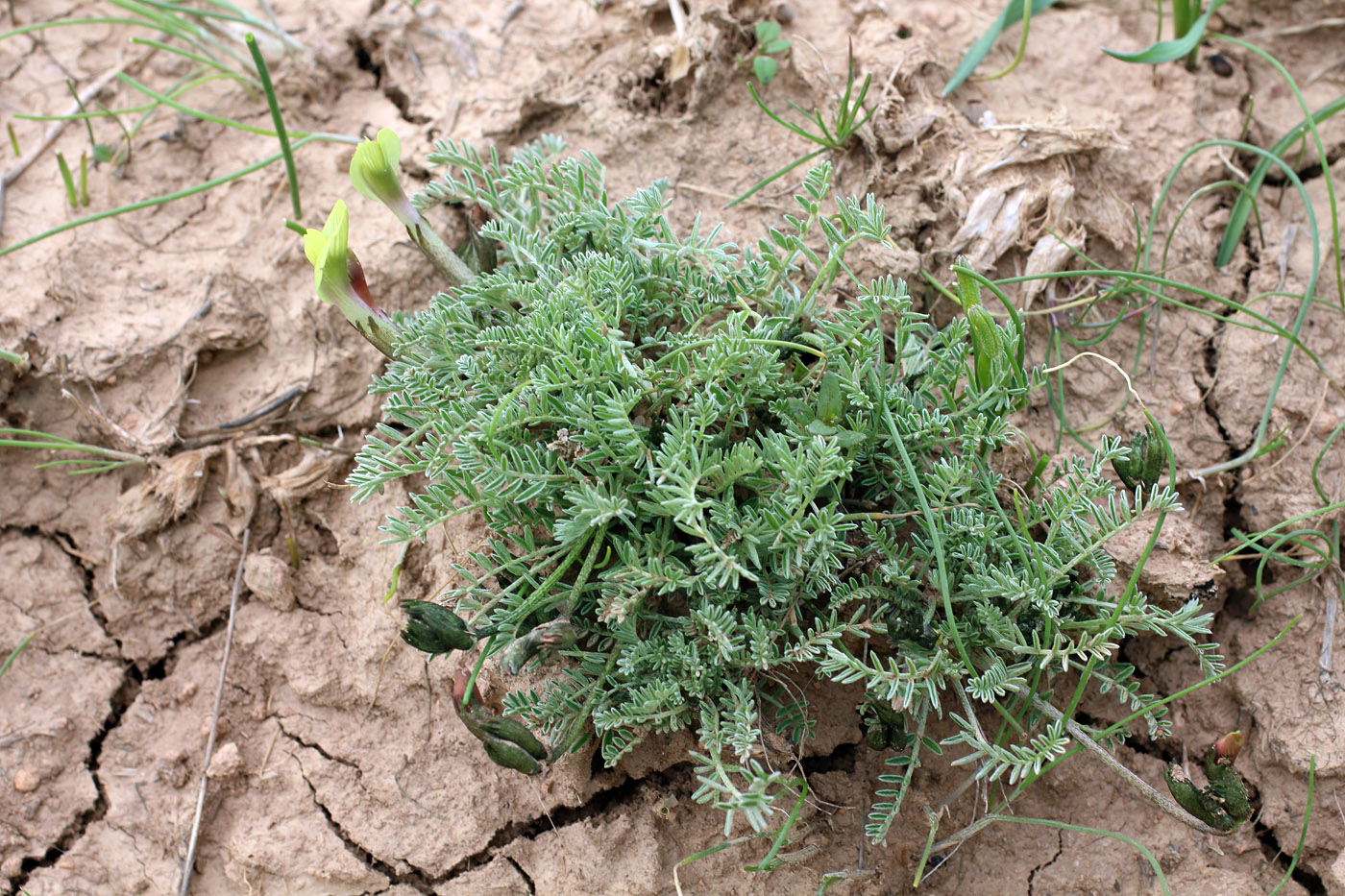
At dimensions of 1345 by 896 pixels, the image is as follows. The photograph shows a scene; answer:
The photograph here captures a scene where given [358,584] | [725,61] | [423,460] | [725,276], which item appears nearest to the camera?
[423,460]

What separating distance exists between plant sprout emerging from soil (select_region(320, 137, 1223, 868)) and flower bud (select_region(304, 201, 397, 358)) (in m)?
0.08

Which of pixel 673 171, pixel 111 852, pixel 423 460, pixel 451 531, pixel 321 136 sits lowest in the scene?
pixel 111 852

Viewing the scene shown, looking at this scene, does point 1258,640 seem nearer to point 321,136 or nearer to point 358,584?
point 358,584

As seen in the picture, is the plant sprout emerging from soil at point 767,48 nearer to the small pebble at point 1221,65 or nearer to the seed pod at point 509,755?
the small pebble at point 1221,65

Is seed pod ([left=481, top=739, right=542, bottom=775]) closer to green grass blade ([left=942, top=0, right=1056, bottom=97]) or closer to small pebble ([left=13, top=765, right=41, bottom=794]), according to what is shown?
small pebble ([left=13, top=765, right=41, bottom=794])

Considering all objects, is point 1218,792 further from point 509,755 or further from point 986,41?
point 986,41

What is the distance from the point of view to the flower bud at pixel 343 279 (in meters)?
1.98

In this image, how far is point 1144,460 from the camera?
6.92ft

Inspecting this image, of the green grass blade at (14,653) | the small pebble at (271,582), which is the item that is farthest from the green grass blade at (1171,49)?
the green grass blade at (14,653)

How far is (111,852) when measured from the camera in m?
2.22

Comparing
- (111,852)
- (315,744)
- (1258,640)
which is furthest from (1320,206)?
(111,852)

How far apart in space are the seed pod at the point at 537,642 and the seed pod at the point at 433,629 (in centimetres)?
10

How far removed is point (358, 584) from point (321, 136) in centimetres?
129

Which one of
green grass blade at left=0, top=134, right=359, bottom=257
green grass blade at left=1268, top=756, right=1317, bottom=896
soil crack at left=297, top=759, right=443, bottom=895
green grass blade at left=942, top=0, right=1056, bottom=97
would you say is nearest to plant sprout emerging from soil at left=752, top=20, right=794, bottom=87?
green grass blade at left=942, top=0, right=1056, bottom=97
